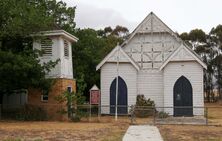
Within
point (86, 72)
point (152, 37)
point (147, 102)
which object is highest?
point (152, 37)

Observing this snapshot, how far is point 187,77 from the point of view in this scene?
37.1 meters

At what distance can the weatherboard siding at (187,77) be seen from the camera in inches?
1448

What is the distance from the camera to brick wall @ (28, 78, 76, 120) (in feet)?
107

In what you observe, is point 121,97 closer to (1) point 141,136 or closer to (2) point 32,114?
(2) point 32,114

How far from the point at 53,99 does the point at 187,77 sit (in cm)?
1175

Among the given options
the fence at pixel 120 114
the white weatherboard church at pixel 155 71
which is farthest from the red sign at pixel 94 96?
the white weatherboard church at pixel 155 71

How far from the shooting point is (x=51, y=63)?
3189 centimetres

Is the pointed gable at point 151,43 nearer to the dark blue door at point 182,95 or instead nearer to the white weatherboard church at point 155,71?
the white weatherboard church at point 155,71

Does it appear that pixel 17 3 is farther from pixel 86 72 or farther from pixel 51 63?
pixel 86 72

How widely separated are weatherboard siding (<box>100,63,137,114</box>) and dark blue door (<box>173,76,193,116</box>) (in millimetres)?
3677

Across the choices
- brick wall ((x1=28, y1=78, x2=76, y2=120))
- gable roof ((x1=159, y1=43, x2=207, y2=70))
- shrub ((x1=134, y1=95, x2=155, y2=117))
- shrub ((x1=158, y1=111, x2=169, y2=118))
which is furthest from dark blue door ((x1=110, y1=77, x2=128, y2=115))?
brick wall ((x1=28, y1=78, x2=76, y2=120))

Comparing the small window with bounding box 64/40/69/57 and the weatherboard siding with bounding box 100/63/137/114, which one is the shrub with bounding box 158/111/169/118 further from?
the small window with bounding box 64/40/69/57

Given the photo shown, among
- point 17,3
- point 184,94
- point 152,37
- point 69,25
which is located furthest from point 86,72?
point 17,3

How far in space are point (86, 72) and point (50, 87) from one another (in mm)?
12187
